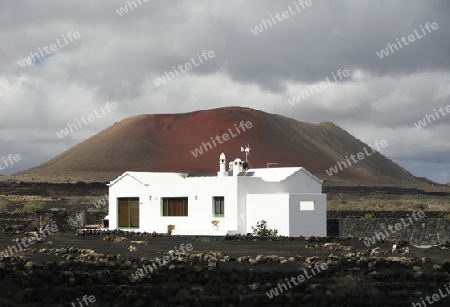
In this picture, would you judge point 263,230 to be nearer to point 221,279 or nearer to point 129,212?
point 129,212

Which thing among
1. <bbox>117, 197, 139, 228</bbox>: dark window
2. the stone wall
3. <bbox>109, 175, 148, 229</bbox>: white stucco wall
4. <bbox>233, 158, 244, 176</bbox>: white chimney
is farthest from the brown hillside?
the stone wall

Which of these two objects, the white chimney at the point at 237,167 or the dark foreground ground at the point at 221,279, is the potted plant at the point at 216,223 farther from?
the dark foreground ground at the point at 221,279

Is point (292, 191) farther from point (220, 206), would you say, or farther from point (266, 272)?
point (266, 272)

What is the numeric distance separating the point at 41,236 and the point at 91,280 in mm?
18136

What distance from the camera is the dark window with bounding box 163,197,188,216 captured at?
1532 inches

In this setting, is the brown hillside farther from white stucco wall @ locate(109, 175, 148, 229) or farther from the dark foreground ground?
the dark foreground ground

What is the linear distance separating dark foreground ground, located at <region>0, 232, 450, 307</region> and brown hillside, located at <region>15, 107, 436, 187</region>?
108 meters

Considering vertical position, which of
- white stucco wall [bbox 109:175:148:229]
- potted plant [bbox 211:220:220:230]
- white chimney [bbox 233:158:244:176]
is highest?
white chimney [bbox 233:158:244:176]

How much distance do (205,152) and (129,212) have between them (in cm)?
10749

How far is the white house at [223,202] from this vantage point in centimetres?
3631

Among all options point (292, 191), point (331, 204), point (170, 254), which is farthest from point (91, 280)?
point (331, 204)

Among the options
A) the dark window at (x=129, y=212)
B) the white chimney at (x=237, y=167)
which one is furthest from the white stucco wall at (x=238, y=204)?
the white chimney at (x=237, y=167)

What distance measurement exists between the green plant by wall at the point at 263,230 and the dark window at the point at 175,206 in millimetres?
4128

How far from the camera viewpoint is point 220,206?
37531 millimetres
